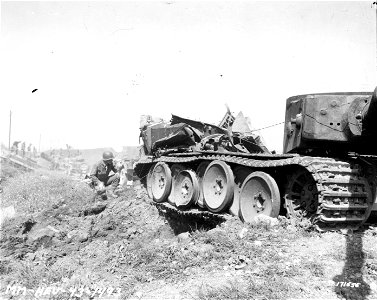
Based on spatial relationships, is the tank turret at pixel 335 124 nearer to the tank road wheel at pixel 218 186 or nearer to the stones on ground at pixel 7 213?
the tank road wheel at pixel 218 186

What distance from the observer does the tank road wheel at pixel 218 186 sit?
7152mm

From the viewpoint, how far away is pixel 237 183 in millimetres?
7547

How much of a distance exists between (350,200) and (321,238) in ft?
2.59

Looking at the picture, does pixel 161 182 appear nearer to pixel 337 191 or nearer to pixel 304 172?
pixel 304 172

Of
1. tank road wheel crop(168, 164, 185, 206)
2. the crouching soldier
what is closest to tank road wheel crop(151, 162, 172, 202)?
tank road wheel crop(168, 164, 185, 206)

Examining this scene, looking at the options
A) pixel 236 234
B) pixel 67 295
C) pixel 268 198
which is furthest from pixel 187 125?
pixel 67 295

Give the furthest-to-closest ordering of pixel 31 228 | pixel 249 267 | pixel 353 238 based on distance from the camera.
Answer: pixel 31 228
pixel 353 238
pixel 249 267

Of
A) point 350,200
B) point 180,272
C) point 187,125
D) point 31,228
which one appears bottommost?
point 31,228

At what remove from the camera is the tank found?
5223mm

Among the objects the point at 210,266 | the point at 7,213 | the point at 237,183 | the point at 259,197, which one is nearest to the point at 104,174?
the point at 7,213

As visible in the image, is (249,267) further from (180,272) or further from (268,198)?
(268,198)

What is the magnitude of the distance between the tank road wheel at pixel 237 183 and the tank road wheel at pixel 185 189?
113 centimetres

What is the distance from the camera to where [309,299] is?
3.51 metres

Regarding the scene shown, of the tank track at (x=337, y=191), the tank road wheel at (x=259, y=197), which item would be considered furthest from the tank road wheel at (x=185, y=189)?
the tank track at (x=337, y=191)
